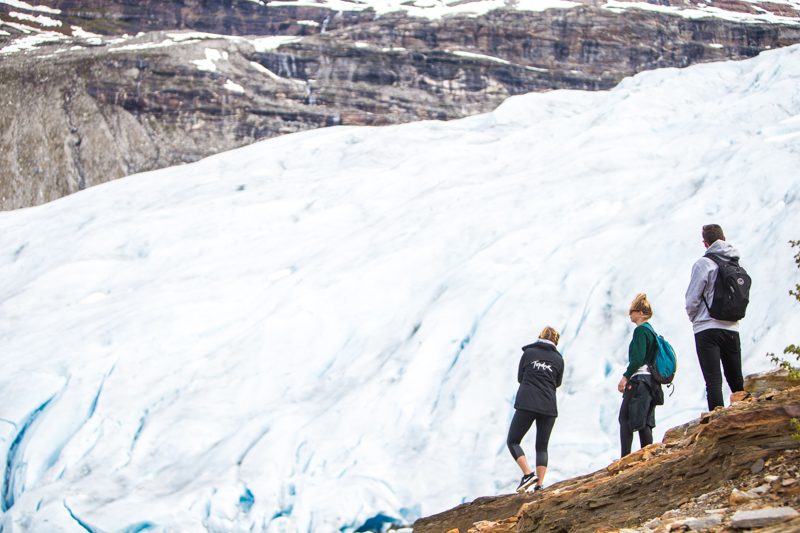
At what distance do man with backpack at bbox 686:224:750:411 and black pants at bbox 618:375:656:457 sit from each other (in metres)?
0.43

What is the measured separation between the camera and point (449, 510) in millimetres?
7848

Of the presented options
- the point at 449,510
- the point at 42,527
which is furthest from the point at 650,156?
the point at 42,527

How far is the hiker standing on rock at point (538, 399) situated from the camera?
23.0ft

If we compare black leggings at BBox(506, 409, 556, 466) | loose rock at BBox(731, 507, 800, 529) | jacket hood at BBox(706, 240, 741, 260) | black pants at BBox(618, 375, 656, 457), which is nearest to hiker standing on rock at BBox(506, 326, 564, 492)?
black leggings at BBox(506, 409, 556, 466)

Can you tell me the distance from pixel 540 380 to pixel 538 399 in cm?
15

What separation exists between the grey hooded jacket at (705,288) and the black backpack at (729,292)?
0.12 ft

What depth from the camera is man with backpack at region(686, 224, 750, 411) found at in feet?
20.2

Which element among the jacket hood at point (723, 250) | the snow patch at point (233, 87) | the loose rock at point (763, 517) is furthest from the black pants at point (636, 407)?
the snow patch at point (233, 87)

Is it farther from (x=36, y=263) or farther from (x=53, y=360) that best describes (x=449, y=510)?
(x=36, y=263)

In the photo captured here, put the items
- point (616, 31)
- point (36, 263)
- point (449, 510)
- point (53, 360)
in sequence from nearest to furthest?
point (449, 510)
point (53, 360)
point (36, 263)
point (616, 31)

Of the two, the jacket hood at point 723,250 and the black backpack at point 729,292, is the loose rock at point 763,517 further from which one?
the jacket hood at point 723,250

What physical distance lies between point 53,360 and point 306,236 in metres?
4.15

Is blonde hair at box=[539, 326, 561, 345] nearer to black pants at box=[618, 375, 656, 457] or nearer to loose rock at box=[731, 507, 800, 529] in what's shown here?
black pants at box=[618, 375, 656, 457]

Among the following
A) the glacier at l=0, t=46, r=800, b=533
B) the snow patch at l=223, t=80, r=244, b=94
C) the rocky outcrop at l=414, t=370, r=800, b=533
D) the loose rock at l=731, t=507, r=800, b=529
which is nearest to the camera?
the loose rock at l=731, t=507, r=800, b=529
